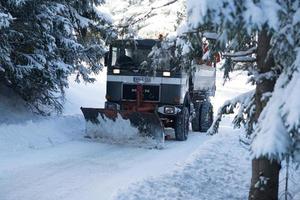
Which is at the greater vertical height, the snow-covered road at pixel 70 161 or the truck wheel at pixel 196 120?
the truck wheel at pixel 196 120

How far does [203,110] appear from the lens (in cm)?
1652

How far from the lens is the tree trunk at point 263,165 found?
6395 mm

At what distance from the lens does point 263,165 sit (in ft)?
21.6

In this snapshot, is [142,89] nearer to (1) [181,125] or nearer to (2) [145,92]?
(2) [145,92]

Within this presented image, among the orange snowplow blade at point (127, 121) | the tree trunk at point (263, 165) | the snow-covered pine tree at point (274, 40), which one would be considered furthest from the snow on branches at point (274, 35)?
the orange snowplow blade at point (127, 121)

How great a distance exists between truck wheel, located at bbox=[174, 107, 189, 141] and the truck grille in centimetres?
73

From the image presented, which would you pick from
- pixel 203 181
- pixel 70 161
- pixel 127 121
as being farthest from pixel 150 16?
pixel 127 121

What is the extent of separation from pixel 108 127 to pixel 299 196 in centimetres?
628

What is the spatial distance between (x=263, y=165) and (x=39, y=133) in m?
7.50

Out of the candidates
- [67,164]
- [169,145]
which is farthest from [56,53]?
[67,164]

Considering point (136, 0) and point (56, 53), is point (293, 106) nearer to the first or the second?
point (136, 0)

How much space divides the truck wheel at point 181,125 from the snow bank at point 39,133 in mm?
2331

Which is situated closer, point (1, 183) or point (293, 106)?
point (293, 106)

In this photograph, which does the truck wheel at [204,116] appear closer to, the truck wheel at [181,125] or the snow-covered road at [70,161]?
the snow-covered road at [70,161]
